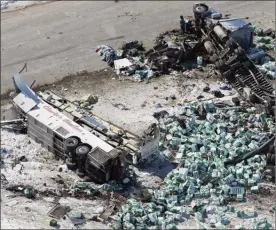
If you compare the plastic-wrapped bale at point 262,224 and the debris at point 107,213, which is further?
the debris at point 107,213

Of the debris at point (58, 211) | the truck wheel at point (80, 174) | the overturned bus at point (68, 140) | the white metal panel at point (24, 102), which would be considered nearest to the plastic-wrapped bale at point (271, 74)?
the overturned bus at point (68, 140)

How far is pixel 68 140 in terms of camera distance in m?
22.5

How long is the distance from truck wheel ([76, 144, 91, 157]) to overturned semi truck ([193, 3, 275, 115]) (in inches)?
300

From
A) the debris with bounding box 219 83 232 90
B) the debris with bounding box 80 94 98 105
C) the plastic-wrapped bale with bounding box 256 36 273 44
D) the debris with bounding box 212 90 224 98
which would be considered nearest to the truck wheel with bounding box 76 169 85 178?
the debris with bounding box 80 94 98 105

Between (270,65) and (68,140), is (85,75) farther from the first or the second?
(270,65)

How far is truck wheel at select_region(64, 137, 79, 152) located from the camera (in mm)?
22188

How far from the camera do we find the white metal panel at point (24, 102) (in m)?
24.5

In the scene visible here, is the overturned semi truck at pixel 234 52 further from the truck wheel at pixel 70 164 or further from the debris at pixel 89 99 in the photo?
the truck wheel at pixel 70 164

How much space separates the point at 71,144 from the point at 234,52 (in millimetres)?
9080

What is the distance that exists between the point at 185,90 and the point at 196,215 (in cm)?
801

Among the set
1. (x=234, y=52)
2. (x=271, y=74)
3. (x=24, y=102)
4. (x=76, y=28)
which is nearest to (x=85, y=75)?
(x=76, y=28)

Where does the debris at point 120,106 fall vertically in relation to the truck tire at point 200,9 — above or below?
below

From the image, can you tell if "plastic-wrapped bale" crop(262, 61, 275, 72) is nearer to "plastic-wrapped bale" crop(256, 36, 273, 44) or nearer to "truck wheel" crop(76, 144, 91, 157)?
"plastic-wrapped bale" crop(256, 36, 273, 44)

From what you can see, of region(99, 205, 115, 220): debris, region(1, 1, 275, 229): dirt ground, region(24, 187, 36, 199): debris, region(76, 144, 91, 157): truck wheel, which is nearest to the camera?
region(99, 205, 115, 220): debris
